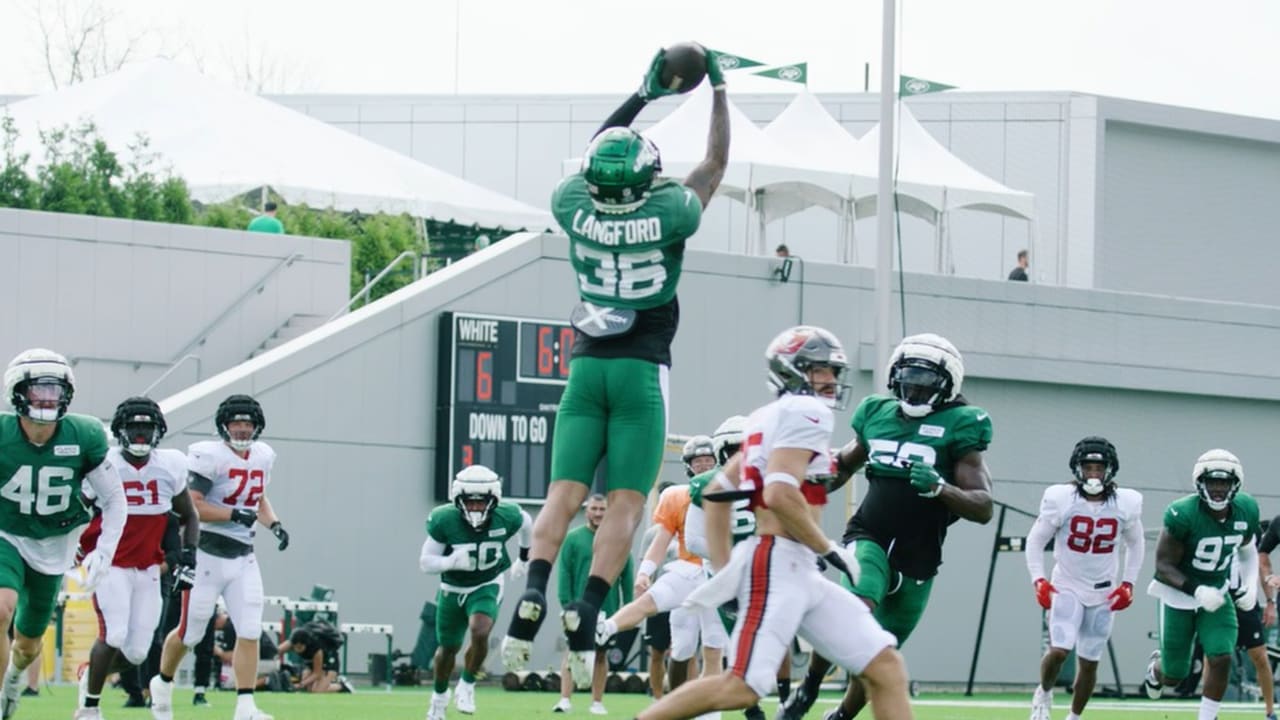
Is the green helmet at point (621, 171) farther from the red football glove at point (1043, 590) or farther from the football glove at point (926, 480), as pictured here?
the red football glove at point (1043, 590)

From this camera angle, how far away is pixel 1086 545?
52.2 ft

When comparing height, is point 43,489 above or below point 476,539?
above

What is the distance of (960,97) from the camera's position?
42.6m

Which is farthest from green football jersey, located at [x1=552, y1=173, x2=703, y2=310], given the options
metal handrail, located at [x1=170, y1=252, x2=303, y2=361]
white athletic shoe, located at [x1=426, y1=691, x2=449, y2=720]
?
metal handrail, located at [x1=170, y1=252, x2=303, y2=361]

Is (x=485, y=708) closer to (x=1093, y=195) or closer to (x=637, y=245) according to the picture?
(x=637, y=245)

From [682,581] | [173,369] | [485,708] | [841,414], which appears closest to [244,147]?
[173,369]

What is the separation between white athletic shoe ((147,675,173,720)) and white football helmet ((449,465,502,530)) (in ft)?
11.1

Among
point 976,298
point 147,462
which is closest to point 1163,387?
point 976,298

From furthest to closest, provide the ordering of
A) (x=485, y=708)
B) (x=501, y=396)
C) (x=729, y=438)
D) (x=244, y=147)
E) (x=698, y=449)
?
(x=244, y=147)
(x=501, y=396)
(x=485, y=708)
(x=698, y=449)
(x=729, y=438)

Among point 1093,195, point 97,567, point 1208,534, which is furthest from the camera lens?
point 1093,195

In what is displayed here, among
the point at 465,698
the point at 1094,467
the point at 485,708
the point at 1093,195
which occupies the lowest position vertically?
the point at 485,708

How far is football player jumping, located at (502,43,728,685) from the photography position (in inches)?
362

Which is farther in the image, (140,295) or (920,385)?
(140,295)

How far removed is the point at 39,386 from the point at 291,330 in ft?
52.5
